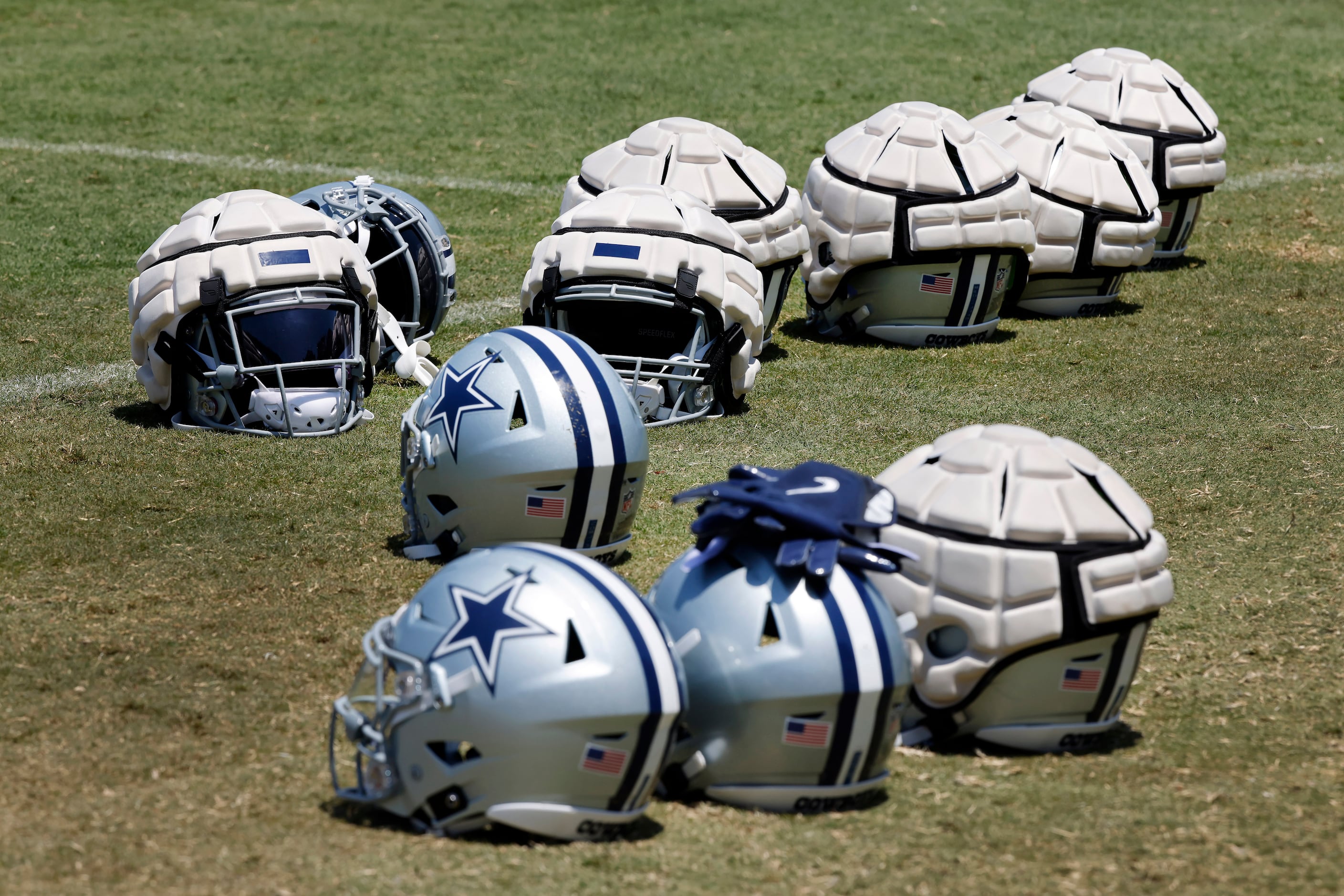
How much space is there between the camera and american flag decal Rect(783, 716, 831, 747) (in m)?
4.01

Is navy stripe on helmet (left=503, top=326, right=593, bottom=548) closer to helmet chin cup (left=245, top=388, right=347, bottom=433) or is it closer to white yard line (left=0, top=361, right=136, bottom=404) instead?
helmet chin cup (left=245, top=388, right=347, bottom=433)

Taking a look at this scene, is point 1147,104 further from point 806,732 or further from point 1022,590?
point 806,732

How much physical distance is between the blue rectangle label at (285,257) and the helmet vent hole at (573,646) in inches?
151

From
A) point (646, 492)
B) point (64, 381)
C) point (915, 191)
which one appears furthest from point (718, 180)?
point (64, 381)

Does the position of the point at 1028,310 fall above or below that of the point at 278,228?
below

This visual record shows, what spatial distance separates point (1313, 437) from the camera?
7.53 metres

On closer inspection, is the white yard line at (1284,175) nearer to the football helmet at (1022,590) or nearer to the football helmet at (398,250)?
the football helmet at (398,250)

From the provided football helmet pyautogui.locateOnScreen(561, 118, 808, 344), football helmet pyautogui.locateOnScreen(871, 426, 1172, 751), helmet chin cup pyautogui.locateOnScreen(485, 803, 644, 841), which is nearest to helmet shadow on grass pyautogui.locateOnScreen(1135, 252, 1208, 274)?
football helmet pyautogui.locateOnScreen(561, 118, 808, 344)

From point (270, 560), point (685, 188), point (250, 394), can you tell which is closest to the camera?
point (270, 560)

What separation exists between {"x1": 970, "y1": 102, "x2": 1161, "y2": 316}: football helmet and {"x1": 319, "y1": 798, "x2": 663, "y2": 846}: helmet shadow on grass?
6224 mm

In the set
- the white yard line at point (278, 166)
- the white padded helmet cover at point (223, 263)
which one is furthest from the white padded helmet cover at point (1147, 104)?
the white padded helmet cover at point (223, 263)

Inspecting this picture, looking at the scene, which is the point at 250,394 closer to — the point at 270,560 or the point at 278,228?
the point at 278,228

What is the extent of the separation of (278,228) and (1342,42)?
14579mm

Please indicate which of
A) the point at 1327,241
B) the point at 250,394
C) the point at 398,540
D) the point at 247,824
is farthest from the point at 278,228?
the point at 1327,241
